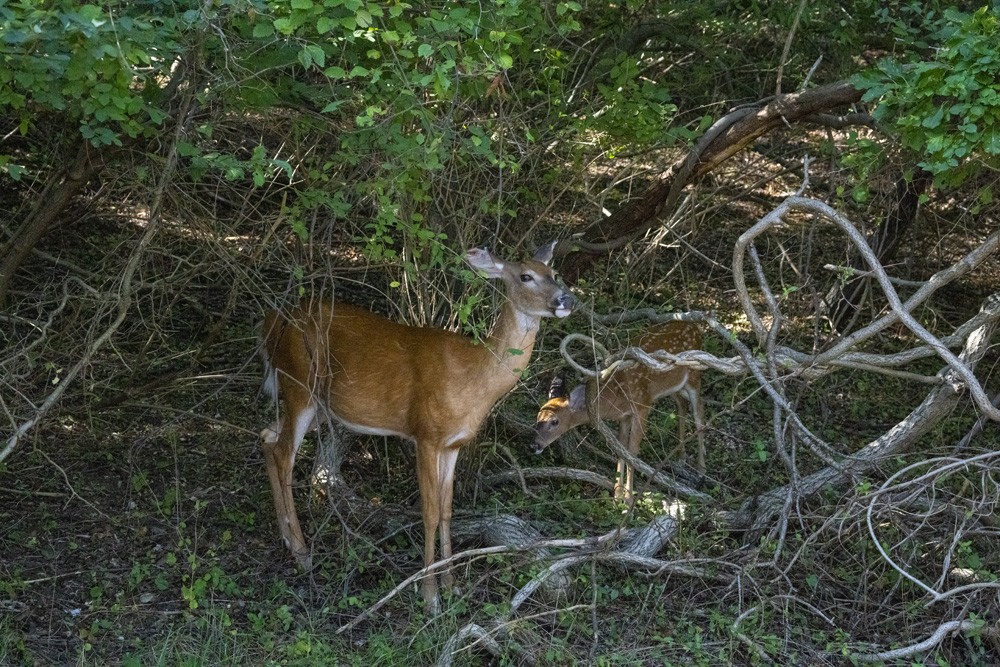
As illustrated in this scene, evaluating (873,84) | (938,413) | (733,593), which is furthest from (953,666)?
(873,84)

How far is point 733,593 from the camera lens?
20.3 feet

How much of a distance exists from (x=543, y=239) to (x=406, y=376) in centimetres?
180

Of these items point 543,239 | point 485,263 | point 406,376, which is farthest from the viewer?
point 543,239

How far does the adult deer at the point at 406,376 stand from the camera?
6672 mm

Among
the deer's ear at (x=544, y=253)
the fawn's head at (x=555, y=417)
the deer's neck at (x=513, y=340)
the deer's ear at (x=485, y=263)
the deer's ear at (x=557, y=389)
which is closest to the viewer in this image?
the deer's ear at (x=485, y=263)

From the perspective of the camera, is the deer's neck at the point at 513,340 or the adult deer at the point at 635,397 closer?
the deer's neck at the point at 513,340

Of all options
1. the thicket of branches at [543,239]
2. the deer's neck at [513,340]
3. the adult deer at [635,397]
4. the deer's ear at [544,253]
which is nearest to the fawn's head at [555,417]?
the adult deer at [635,397]

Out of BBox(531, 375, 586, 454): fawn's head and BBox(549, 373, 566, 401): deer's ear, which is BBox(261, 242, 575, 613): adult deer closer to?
BBox(531, 375, 586, 454): fawn's head

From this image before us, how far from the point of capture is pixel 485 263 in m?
6.65

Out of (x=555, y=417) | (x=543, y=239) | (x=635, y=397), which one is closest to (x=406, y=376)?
(x=555, y=417)

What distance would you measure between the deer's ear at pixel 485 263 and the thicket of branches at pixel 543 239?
18cm

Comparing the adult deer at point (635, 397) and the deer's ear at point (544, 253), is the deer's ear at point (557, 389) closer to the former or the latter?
the adult deer at point (635, 397)

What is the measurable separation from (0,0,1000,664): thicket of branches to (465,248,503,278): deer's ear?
176 mm

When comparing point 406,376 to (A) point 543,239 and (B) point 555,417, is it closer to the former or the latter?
(B) point 555,417
